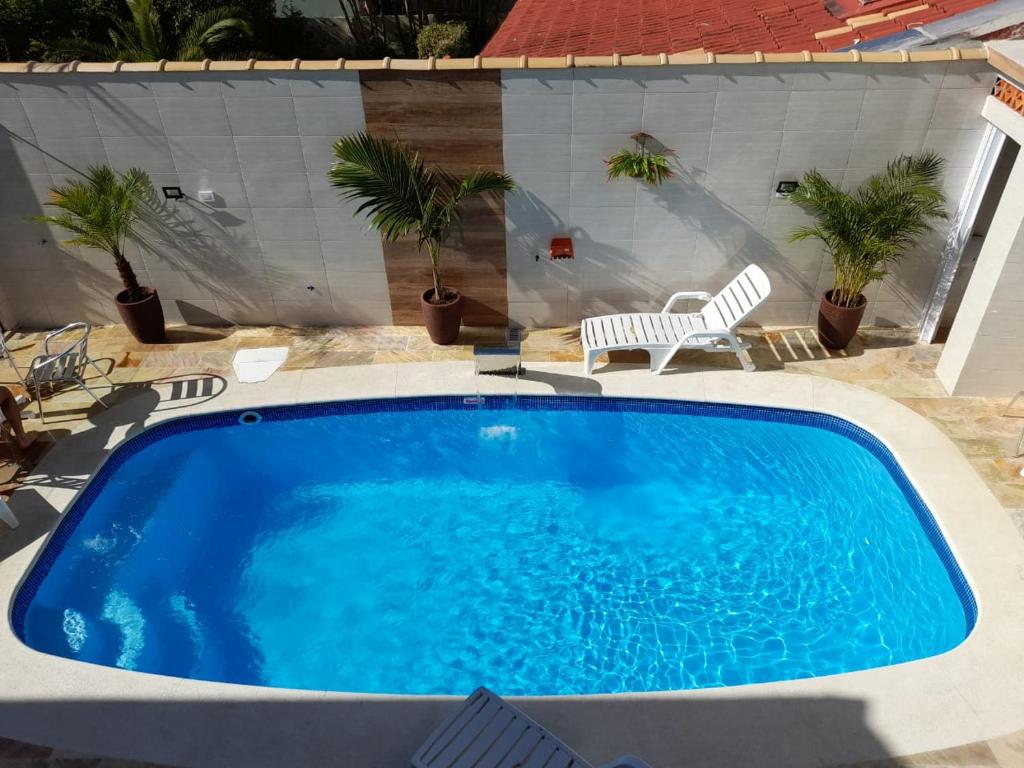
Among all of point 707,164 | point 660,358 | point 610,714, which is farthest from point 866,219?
point 610,714

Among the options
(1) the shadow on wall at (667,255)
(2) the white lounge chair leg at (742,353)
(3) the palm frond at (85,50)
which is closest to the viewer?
(2) the white lounge chair leg at (742,353)

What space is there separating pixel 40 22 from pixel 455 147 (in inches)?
547

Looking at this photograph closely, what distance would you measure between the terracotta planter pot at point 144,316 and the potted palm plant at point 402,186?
9.24 ft

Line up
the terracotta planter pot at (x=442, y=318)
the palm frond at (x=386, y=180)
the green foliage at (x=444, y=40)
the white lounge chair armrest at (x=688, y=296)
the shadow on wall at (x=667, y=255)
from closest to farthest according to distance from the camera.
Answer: the palm frond at (x=386, y=180), the shadow on wall at (x=667, y=255), the white lounge chair armrest at (x=688, y=296), the terracotta planter pot at (x=442, y=318), the green foliage at (x=444, y=40)

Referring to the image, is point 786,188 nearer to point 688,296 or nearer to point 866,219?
point 866,219

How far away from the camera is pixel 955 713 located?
5.18 meters

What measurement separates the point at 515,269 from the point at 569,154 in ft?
5.26

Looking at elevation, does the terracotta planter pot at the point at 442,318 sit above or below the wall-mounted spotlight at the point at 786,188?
below

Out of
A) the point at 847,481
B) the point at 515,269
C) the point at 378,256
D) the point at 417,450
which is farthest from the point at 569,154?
the point at 847,481

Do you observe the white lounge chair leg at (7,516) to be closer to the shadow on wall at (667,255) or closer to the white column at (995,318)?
the shadow on wall at (667,255)

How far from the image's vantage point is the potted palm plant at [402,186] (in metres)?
8.05

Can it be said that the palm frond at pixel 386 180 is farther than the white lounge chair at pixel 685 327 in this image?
No

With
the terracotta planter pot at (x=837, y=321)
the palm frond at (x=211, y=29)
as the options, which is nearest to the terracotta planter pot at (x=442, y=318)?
the terracotta planter pot at (x=837, y=321)

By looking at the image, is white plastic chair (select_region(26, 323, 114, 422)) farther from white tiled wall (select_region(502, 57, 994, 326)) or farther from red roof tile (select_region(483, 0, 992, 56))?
red roof tile (select_region(483, 0, 992, 56))
